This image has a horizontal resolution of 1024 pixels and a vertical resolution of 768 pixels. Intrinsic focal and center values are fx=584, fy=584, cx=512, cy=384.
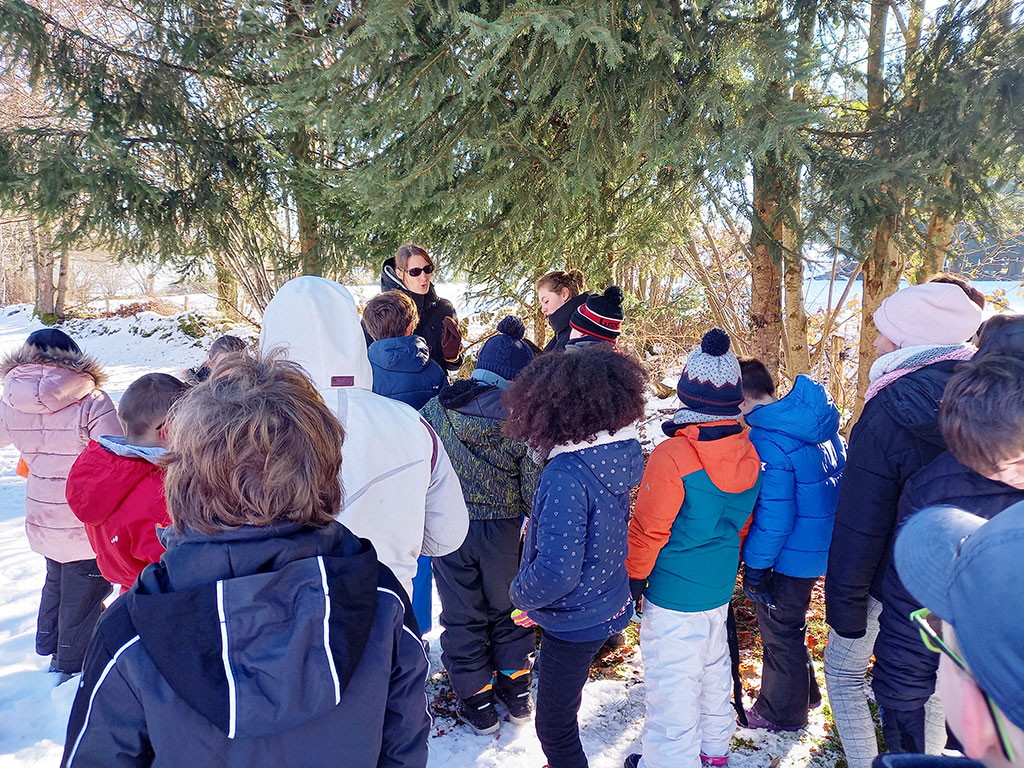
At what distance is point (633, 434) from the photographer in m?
2.24

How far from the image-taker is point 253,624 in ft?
3.38

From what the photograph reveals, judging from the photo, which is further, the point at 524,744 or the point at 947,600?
the point at 524,744

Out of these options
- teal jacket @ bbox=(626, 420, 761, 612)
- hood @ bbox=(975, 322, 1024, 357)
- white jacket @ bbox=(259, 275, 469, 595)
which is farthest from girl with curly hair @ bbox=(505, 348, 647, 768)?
hood @ bbox=(975, 322, 1024, 357)

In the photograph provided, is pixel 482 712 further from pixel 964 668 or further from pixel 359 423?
pixel 964 668

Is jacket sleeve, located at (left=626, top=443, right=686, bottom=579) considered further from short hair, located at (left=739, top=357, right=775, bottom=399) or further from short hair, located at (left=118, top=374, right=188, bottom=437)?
short hair, located at (left=118, top=374, right=188, bottom=437)

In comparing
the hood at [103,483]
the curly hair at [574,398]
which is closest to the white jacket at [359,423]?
the curly hair at [574,398]

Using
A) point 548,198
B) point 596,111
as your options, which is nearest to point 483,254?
point 548,198

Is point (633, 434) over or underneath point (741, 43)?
underneath

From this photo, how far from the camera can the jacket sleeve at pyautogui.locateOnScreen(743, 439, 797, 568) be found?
2.51 meters

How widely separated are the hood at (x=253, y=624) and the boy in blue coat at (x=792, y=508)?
6.50 feet

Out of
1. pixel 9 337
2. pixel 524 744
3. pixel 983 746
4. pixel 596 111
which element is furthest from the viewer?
pixel 9 337

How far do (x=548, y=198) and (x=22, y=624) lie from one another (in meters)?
4.47

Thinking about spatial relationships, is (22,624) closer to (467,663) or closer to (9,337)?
(467,663)

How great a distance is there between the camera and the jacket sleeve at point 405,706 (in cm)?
128
